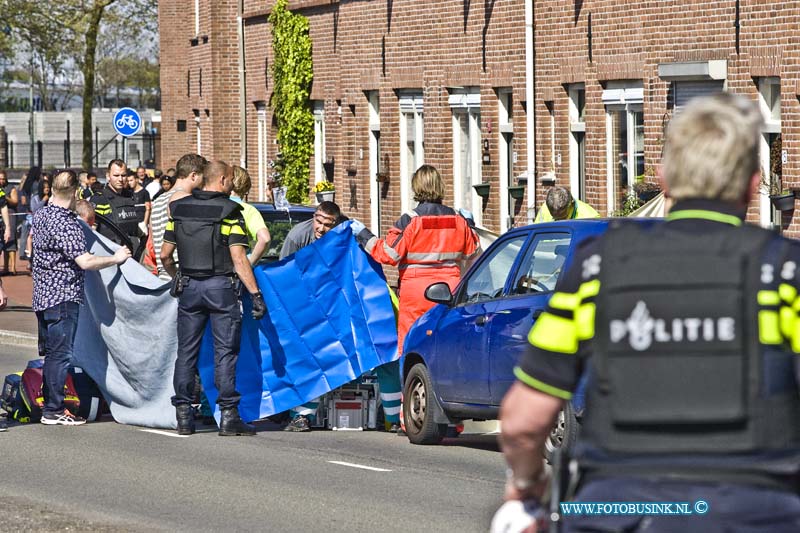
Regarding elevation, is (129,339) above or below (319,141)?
below

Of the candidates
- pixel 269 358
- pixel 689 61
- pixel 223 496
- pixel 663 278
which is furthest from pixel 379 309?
pixel 663 278

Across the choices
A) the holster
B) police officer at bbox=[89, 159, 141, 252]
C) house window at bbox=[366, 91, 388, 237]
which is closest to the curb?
police officer at bbox=[89, 159, 141, 252]

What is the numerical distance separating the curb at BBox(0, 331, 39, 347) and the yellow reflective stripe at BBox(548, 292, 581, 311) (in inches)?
623

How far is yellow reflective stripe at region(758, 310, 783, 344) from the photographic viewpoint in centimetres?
352

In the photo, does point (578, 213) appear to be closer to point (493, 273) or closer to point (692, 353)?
point (493, 273)

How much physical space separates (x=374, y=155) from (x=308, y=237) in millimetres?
14747

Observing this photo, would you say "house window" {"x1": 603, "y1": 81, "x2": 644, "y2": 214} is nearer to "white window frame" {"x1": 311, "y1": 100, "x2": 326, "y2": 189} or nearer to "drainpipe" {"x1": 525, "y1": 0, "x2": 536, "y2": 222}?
"drainpipe" {"x1": 525, "y1": 0, "x2": 536, "y2": 222}

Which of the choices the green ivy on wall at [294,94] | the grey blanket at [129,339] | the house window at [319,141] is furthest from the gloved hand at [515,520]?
the house window at [319,141]

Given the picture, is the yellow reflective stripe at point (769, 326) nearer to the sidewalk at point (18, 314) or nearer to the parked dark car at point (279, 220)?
the parked dark car at point (279, 220)

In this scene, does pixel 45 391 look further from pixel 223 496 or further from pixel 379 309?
pixel 223 496

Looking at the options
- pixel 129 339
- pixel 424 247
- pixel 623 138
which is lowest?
pixel 129 339

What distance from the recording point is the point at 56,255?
12.2m

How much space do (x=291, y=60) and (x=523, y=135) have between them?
929cm

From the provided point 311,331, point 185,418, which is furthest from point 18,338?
point 311,331
